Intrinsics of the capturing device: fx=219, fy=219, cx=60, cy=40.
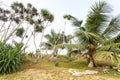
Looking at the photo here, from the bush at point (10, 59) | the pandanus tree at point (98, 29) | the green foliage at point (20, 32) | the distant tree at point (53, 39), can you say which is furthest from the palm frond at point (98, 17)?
the distant tree at point (53, 39)

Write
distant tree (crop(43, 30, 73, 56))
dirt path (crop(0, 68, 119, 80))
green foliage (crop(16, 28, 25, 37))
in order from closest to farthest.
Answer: dirt path (crop(0, 68, 119, 80))
green foliage (crop(16, 28, 25, 37))
distant tree (crop(43, 30, 73, 56))

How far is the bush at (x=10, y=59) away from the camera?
478 inches

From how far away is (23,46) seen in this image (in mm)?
13836

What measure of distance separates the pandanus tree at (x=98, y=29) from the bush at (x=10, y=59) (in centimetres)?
364

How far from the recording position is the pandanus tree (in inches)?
493

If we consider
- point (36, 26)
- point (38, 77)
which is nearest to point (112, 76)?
point (38, 77)

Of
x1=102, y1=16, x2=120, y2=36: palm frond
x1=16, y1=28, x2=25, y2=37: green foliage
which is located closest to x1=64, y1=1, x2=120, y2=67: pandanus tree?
x1=102, y1=16, x2=120, y2=36: palm frond

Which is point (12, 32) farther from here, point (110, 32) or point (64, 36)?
point (110, 32)

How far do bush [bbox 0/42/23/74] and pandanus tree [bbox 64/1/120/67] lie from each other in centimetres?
364

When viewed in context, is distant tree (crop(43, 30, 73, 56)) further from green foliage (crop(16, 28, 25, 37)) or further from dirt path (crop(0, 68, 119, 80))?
dirt path (crop(0, 68, 119, 80))

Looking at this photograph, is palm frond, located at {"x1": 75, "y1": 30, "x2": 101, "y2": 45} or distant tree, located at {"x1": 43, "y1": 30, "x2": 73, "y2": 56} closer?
palm frond, located at {"x1": 75, "y1": 30, "x2": 101, "y2": 45}

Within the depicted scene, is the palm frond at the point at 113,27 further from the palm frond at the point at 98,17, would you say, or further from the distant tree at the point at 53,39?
the distant tree at the point at 53,39

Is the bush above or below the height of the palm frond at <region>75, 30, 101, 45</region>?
below

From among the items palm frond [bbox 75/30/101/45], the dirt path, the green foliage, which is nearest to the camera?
the dirt path
